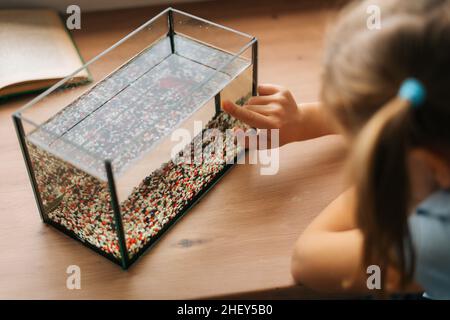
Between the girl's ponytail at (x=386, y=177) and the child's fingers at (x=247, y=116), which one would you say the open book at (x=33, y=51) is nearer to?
the child's fingers at (x=247, y=116)

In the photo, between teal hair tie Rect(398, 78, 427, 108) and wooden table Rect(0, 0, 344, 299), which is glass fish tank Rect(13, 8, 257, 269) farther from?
teal hair tie Rect(398, 78, 427, 108)

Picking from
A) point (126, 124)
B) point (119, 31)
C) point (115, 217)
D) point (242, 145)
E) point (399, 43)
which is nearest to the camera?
point (399, 43)

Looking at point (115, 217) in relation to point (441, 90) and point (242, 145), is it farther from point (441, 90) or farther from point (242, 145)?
point (441, 90)

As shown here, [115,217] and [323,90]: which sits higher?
[323,90]

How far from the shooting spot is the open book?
1.06 metres

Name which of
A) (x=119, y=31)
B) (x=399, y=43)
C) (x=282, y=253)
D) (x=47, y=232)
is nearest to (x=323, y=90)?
(x=399, y=43)

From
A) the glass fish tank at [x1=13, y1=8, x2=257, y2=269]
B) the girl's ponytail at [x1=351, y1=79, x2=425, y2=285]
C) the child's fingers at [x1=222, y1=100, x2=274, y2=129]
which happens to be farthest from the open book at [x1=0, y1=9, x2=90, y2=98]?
the girl's ponytail at [x1=351, y1=79, x2=425, y2=285]

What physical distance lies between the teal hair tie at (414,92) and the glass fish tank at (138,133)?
13.7 inches

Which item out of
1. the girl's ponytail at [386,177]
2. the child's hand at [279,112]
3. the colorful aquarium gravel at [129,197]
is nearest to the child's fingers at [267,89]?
the child's hand at [279,112]

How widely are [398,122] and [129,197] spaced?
1.27 feet

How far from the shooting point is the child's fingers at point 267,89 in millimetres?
1011

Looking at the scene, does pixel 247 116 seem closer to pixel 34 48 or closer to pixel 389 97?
pixel 389 97

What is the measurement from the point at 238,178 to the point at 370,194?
1.23ft

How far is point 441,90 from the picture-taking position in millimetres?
598
